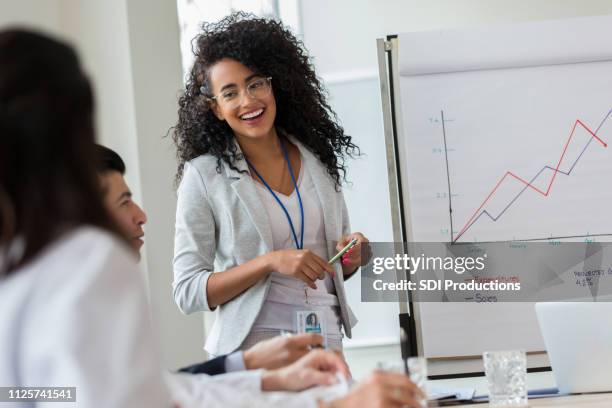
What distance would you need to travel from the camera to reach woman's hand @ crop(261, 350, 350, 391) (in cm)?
148

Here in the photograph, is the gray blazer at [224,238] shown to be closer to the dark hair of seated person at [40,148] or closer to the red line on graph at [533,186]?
the red line on graph at [533,186]

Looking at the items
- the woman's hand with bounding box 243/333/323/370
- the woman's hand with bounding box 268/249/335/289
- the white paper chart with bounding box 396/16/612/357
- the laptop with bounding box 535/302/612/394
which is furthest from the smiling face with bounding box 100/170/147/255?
the white paper chart with bounding box 396/16/612/357

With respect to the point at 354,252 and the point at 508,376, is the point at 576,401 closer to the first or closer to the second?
the point at 508,376

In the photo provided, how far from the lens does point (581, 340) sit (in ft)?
6.88

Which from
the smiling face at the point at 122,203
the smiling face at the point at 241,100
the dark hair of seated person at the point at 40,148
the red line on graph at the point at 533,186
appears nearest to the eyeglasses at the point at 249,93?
the smiling face at the point at 241,100

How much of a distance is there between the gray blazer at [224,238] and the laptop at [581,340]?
656 millimetres

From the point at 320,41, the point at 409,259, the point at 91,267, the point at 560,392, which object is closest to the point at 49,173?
the point at 91,267

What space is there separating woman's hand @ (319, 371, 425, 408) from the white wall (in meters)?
3.46

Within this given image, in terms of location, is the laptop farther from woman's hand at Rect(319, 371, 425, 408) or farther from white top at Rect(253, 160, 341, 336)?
woman's hand at Rect(319, 371, 425, 408)

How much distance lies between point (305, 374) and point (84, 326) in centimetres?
77

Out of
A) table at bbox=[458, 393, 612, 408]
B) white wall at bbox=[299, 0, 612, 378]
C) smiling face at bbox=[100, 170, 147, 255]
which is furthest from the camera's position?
white wall at bbox=[299, 0, 612, 378]

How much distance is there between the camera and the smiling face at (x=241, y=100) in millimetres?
2484

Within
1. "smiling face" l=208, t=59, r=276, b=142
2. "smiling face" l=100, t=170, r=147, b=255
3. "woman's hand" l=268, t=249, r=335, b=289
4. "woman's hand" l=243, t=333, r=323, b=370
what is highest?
"smiling face" l=208, t=59, r=276, b=142

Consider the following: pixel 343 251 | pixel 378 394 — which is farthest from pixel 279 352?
pixel 343 251
